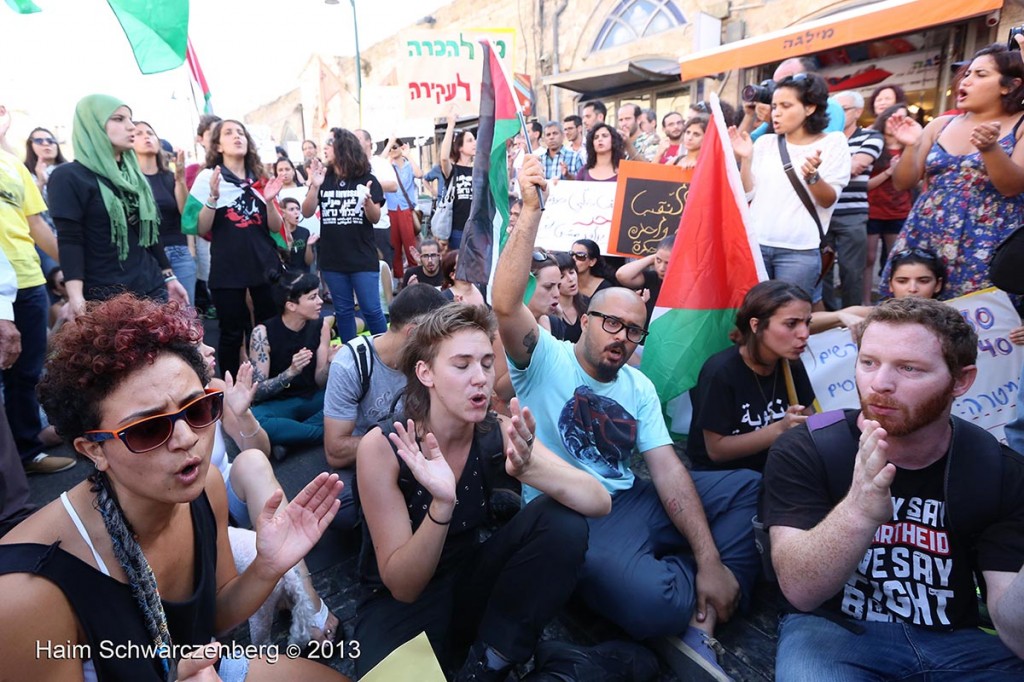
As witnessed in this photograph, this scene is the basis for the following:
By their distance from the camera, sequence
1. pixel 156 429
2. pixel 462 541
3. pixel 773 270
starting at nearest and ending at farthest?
pixel 156 429 < pixel 462 541 < pixel 773 270

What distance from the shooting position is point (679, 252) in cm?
341

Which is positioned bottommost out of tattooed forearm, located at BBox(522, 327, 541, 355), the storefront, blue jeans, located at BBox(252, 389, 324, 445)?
blue jeans, located at BBox(252, 389, 324, 445)

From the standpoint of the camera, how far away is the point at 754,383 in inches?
118

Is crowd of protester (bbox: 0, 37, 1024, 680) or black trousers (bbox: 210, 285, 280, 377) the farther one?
black trousers (bbox: 210, 285, 280, 377)

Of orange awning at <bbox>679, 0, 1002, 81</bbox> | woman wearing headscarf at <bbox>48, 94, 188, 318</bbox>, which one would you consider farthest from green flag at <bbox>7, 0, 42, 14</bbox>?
orange awning at <bbox>679, 0, 1002, 81</bbox>

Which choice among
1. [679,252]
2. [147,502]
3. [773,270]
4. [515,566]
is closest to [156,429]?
[147,502]

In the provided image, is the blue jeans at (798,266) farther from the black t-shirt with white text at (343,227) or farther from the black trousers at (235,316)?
the black trousers at (235,316)

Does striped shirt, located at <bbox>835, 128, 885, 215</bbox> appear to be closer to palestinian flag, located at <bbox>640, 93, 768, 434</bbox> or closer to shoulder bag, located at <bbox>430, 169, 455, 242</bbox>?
palestinian flag, located at <bbox>640, 93, 768, 434</bbox>

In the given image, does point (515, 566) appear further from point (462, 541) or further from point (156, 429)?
point (156, 429)

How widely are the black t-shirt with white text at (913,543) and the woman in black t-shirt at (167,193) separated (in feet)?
14.4

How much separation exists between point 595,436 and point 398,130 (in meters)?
7.37

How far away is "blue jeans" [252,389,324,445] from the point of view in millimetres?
3875

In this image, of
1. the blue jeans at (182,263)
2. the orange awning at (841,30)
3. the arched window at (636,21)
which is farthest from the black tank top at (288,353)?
the arched window at (636,21)

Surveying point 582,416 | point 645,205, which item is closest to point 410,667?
point 582,416
